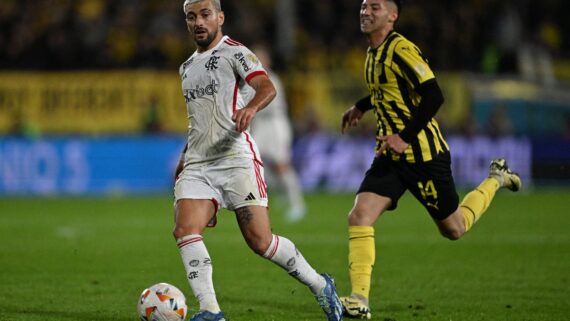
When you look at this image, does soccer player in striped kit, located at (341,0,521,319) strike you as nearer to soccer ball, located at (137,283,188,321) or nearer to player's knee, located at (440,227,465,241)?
player's knee, located at (440,227,465,241)

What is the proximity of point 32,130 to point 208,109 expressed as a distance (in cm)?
1442

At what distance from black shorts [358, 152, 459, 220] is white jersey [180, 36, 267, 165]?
1.20 meters

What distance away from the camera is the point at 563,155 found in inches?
823

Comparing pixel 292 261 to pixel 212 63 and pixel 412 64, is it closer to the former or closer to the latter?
pixel 212 63

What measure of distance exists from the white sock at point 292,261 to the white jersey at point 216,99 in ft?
2.00

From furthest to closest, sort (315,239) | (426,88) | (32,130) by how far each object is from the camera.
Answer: (32,130), (315,239), (426,88)

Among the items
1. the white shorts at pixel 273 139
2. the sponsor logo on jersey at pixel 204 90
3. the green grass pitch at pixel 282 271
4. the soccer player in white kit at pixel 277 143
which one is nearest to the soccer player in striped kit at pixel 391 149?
the green grass pitch at pixel 282 271

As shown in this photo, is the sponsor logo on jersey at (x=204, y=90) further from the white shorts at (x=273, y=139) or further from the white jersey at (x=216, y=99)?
the white shorts at (x=273, y=139)

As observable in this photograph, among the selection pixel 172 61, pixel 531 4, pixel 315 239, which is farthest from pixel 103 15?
pixel 315 239

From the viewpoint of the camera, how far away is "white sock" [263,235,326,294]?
21.4ft

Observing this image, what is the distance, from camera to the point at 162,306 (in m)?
6.35

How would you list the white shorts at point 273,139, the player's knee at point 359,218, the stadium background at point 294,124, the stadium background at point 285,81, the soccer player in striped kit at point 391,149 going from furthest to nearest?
the stadium background at point 285,81
the white shorts at point 273,139
the stadium background at point 294,124
the player's knee at point 359,218
the soccer player in striped kit at point 391,149

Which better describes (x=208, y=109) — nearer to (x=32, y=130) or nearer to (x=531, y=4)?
(x=32, y=130)

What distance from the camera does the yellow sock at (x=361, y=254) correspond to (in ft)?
23.7
